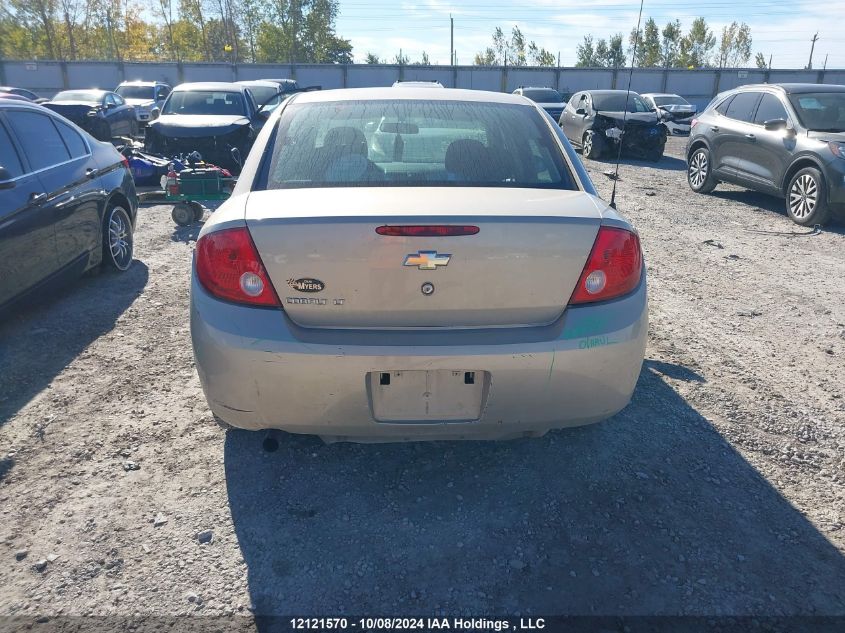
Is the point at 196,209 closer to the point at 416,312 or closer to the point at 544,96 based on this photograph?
the point at 416,312

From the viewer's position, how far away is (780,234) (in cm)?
765

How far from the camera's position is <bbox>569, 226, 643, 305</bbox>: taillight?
2.38 meters

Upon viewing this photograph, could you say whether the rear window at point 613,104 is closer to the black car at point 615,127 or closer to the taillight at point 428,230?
the black car at point 615,127

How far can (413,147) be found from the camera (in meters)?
3.01

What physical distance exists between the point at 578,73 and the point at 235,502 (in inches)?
1712

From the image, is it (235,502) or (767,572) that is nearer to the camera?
(767,572)

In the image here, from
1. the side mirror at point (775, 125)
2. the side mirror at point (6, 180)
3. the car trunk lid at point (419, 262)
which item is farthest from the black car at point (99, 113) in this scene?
the car trunk lid at point (419, 262)

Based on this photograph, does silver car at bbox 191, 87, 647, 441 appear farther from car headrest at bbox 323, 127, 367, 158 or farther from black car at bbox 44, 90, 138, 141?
black car at bbox 44, 90, 138, 141

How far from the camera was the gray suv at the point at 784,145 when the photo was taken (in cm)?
773

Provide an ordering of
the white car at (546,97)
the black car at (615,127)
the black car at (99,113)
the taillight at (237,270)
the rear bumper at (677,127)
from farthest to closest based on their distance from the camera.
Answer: the rear bumper at (677,127), the white car at (546,97), the black car at (99,113), the black car at (615,127), the taillight at (237,270)

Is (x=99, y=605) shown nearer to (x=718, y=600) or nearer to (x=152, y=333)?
(x=718, y=600)

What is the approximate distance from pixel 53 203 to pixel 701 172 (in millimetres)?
9693

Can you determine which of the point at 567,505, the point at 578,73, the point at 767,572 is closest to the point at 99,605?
the point at 567,505

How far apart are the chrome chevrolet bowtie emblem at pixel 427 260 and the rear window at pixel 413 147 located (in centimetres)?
53
